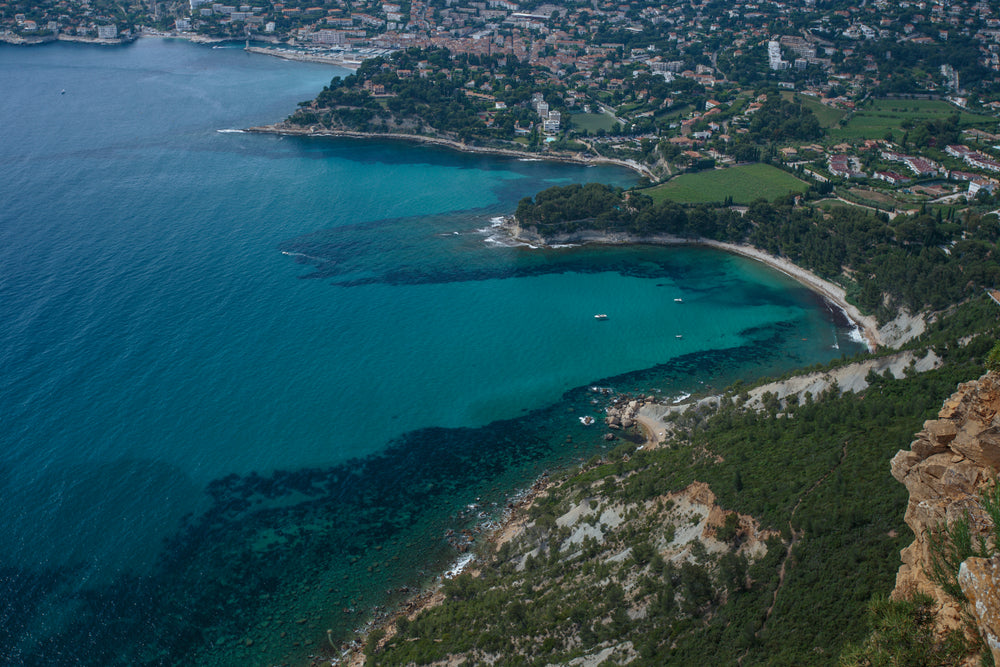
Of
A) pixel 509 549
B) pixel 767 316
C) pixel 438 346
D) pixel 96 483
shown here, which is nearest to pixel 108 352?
pixel 96 483

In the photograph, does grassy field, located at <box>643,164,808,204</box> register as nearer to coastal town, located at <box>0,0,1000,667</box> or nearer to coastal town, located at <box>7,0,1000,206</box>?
coastal town, located at <box>0,0,1000,667</box>

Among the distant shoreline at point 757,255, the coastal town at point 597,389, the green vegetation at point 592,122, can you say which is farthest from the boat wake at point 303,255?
the green vegetation at point 592,122

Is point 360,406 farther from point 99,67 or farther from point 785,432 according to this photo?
point 99,67

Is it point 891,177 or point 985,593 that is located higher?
point 985,593

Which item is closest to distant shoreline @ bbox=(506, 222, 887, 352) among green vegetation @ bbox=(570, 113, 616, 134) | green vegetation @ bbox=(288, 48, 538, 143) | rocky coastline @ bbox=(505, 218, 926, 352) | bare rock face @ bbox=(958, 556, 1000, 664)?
rocky coastline @ bbox=(505, 218, 926, 352)

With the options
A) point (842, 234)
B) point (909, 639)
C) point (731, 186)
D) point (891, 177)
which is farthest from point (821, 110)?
point (909, 639)

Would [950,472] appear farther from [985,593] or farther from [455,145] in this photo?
[455,145]
